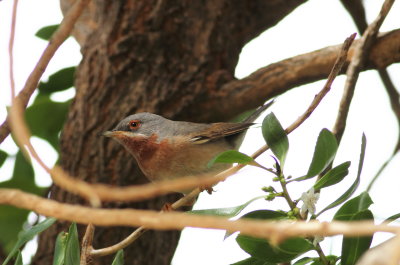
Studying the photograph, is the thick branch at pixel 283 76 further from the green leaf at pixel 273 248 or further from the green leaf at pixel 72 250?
the green leaf at pixel 72 250

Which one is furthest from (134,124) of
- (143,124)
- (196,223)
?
(196,223)

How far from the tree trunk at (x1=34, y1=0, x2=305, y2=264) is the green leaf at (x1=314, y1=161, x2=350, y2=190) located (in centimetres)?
244

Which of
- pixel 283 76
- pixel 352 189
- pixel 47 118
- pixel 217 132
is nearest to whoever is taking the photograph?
pixel 352 189

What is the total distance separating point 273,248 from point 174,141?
268 cm

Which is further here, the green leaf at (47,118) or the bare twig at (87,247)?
the green leaf at (47,118)

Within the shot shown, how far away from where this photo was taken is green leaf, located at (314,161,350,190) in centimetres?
281

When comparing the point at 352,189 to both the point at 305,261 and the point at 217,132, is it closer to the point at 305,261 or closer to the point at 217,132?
the point at 305,261

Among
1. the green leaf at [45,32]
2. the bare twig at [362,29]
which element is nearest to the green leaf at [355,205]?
the bare twig at [362,29]

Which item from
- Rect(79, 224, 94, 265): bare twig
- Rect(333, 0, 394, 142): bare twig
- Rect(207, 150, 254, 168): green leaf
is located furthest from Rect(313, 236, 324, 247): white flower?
Rect(333, 0, 394, 142): bare twig

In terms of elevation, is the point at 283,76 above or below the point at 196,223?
above

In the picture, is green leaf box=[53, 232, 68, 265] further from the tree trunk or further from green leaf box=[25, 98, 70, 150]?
green leaf box=[25, 98, 70, 150]

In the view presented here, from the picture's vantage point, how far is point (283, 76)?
16.0 ft

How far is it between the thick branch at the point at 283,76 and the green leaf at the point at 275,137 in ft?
5.58

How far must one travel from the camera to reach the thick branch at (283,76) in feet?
14.8
